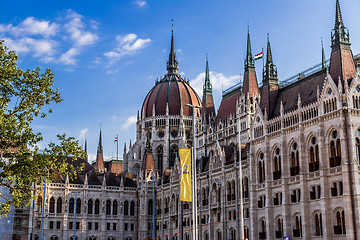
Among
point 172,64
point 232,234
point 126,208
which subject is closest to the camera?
point 232,234

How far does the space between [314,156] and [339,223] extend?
728 cm

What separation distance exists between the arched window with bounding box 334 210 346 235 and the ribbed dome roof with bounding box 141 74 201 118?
65.1 m

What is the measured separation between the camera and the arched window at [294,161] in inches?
1991

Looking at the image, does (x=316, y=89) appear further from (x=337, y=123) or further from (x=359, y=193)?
(x=359, y=193)

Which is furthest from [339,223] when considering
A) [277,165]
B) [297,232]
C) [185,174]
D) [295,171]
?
[185,174]

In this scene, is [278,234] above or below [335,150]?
below

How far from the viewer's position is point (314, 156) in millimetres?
48250

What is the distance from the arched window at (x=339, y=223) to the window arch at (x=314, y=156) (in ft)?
17.4

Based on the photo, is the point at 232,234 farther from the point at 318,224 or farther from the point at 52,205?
the point at 52,205

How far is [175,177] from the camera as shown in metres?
81.8

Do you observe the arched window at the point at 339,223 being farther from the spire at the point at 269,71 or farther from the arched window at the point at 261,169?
the spire at the point at 269,71

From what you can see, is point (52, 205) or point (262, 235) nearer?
point (262, 235)

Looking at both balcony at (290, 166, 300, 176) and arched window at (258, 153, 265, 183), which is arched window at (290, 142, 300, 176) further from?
arched window at (258, 153, 265, 183)

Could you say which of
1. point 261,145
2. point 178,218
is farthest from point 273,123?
point 178,218
